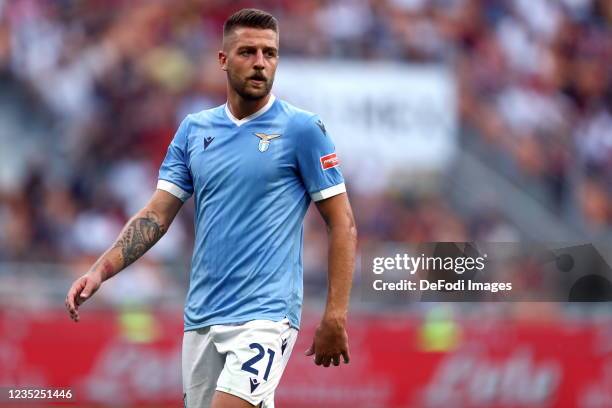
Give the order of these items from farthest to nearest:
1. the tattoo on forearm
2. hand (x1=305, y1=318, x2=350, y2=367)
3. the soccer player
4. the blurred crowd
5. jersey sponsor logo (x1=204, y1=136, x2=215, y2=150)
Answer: the blurred crowd
the tattoo on forearm
jersey sponsor logo (x1=204, y1=136, x2=215, y2=150)
the soccer player
hand (x1=305, y1=318, x2=350, y2=367)

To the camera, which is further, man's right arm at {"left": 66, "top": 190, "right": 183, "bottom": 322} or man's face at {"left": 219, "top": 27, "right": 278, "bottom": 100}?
man's right arm at {"left": 66, "top": 190, "right": 183, "bottom": 322}

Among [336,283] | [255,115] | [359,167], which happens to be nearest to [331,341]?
[336,283]

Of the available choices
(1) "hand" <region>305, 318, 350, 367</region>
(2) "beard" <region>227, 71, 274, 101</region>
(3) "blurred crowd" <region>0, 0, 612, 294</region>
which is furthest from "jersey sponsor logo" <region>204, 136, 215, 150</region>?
(3) "blurred crowd" <region>0, 0, 612, 294</region>

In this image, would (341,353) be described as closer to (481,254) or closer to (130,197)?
(481,254)

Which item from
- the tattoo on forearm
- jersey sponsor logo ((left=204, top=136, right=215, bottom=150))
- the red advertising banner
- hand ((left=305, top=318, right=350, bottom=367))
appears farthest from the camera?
the red advertising banner

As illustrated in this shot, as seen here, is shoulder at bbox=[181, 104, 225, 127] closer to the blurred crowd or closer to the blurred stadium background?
the blurred stadium background

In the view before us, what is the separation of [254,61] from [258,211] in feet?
1.89

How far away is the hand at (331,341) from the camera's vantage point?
4.18 meters

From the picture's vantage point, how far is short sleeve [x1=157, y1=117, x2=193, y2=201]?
472 cm

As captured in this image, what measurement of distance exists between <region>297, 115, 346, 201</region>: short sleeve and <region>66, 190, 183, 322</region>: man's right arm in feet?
2.16

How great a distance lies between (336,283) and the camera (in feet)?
14.0

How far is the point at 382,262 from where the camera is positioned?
25.2ft

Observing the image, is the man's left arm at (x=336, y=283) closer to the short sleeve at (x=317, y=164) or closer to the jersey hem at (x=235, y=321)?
the short sleeve at (x=317, y=164)

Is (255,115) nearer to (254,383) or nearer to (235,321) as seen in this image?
(235,321)
